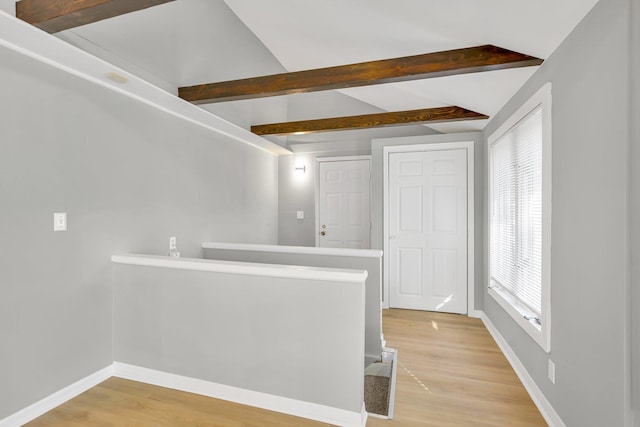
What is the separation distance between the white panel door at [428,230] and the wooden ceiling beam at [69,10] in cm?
340

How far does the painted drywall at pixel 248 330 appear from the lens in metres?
1.87

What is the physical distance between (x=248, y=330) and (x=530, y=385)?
206cm

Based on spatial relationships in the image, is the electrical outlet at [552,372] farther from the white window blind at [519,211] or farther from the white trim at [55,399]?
the white trim at [55,399]

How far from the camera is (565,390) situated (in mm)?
1758

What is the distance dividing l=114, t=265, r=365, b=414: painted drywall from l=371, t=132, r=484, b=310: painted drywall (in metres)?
2.55

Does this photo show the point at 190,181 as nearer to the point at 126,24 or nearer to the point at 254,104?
the point at 126,24

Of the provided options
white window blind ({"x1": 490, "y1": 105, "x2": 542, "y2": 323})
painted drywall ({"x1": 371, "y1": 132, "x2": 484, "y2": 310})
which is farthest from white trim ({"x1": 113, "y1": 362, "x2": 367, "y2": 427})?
painted drywall ({"x1": 371, "y1": 132, "x2": 484, "y2": 310})

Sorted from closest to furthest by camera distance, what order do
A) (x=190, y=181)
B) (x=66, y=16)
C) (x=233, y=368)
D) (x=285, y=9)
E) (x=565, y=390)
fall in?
(x=66, y=16) < (x=565, y=390) < (x=233, y=368) < (x=285, y=9) < (x=190, y=181)

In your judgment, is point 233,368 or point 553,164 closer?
point 553,164

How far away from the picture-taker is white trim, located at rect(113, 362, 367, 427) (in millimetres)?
1869

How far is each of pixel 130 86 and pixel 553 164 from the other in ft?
9.93

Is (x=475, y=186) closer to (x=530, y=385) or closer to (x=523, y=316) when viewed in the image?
(x=523, y=316)

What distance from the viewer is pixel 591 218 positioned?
151 centimetres

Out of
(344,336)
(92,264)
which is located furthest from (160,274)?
(344,336)
